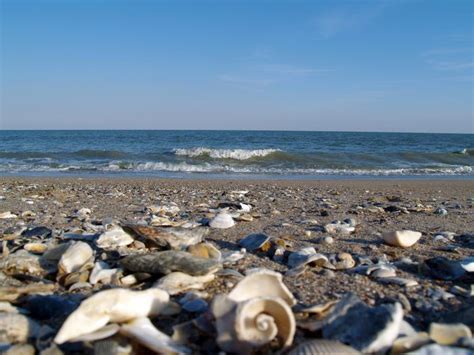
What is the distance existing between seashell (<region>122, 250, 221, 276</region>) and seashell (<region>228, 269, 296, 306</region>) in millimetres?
529

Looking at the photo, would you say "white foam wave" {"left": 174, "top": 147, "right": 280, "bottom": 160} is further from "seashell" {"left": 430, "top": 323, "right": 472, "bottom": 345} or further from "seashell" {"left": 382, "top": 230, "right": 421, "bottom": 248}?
"seashell" {"left": 430, "top": 323, "right": 472, "bottom": 345}

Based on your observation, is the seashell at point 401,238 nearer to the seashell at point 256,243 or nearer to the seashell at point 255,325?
the seashell at point 256,243

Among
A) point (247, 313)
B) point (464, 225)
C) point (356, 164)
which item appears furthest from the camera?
point (356, 164)

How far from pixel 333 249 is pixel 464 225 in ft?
8.08

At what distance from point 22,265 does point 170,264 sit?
1.08 metres

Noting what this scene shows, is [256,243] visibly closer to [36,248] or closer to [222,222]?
[222,222]

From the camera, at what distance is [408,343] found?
5.68ft

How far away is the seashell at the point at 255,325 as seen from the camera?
1.65m

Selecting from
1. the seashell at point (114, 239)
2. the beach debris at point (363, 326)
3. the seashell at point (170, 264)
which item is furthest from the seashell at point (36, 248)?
the beach debris at point (363, 326)

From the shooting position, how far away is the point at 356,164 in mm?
18328

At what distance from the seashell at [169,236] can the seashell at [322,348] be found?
5.26ft

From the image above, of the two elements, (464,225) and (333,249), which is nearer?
(333,249)

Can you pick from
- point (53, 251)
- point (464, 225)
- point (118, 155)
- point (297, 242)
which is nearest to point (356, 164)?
point (118, 155)

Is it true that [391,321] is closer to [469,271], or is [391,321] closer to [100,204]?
[469,271]
